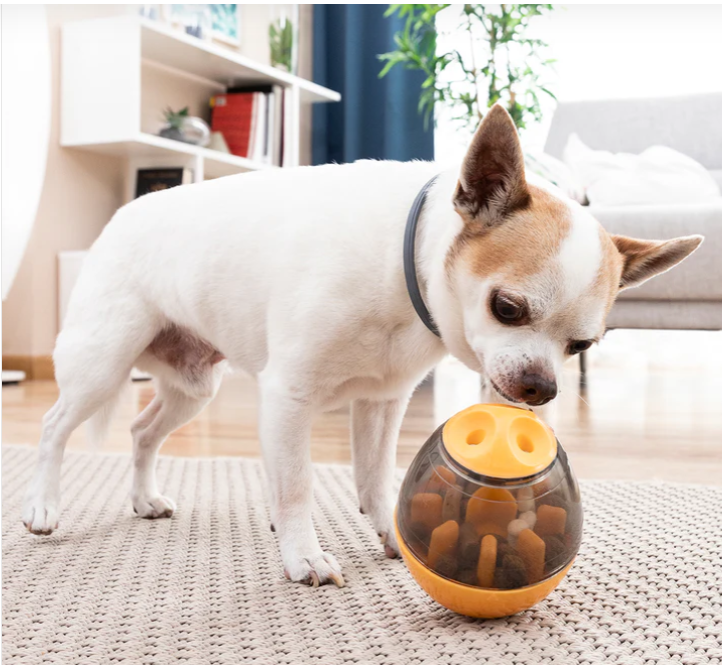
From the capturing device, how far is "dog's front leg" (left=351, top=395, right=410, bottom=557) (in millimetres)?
1373

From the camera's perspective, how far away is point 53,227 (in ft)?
11.7

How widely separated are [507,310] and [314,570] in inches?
18.5

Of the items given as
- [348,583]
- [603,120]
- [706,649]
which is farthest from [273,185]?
[603,120]

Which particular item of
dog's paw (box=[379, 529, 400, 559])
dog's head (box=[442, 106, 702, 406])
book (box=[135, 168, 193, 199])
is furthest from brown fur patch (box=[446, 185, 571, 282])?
book (box=[135, 168, 193, 199])

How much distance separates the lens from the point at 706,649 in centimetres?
91

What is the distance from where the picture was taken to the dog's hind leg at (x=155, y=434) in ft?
4.96

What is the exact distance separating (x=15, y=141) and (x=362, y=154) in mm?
2248

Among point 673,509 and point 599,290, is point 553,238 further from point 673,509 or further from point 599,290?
point 673,509

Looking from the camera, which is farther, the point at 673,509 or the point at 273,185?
the point at 673,509

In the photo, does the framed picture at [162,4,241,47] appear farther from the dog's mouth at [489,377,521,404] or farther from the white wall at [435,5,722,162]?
the dog's mouth at [489,377,521,404]

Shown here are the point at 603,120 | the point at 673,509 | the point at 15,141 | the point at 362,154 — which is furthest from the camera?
the point at 362,154

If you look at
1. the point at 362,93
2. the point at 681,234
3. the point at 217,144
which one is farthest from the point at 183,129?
the point at 681,234

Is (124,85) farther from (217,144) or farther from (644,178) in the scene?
(644,178)

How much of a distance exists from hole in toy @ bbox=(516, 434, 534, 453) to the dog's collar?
216mm
